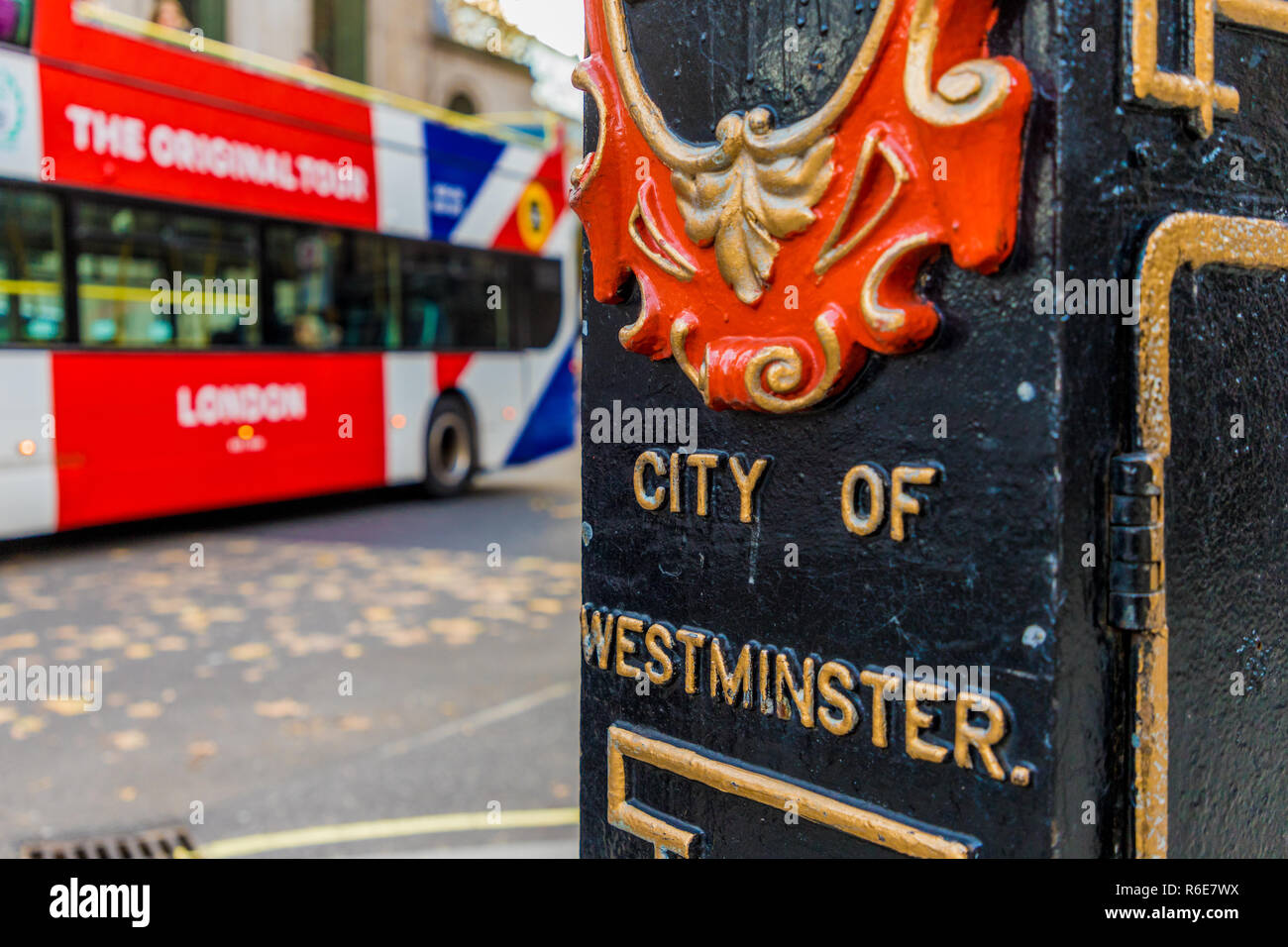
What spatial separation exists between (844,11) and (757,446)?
18.5 inches

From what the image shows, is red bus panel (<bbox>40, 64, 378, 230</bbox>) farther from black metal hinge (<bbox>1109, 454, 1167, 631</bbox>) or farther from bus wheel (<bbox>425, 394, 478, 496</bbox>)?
black metal hinge (<bbox>1109, 454, 1167, 631</bbox>)

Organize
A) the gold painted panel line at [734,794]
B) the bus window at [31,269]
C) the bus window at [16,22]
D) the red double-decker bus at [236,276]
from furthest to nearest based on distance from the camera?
Answer: the red double-decker bus at [236,276]
the bus window at [31,269]
the bus window at [16,22]
the gold painted panel line at [734,794]

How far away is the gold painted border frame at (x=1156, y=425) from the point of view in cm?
112

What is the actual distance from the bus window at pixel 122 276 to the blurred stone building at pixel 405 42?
10.2 meters

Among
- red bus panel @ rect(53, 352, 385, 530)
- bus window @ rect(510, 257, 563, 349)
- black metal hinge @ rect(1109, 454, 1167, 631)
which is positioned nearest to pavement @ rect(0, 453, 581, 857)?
red bus panel @ rect(53, 352, 385, 530)

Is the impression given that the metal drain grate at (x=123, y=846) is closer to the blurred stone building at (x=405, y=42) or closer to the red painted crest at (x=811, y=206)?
the red painted crest at (x=811, y=206)

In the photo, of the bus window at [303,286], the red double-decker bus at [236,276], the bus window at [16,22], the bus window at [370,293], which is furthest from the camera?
the bus window at [370,293]

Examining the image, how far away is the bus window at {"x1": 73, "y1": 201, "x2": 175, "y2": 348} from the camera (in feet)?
26.1

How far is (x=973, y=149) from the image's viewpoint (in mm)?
1081

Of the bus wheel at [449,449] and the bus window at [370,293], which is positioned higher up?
the bus window at [370,293]

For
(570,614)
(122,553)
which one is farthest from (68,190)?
(570,614)

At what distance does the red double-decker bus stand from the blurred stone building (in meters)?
8.94

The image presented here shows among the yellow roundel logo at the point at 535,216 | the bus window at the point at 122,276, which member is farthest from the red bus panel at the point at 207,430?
the yellow roundel logo at the point at 535,216

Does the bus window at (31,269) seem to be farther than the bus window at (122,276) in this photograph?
No
